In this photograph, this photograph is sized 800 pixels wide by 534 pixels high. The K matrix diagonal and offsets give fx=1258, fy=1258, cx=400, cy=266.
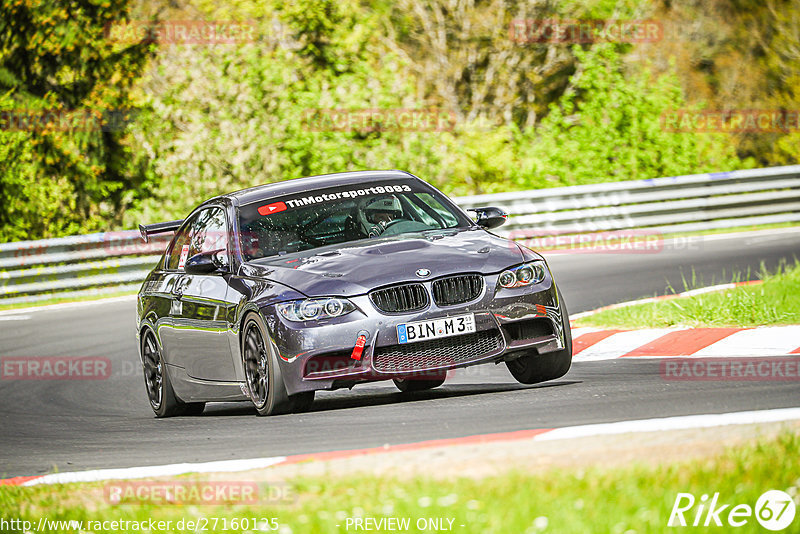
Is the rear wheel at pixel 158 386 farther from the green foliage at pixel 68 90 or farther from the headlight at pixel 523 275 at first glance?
the green foliage at pixel 68 90

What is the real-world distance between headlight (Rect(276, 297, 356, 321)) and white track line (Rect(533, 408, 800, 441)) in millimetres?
1817

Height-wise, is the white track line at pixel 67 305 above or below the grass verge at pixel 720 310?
below

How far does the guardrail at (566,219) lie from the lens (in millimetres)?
19516

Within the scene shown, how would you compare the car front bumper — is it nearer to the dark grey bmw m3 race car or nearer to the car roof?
the dark grey bmw m3 race car

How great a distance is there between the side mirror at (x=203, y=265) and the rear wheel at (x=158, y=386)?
1093 mm

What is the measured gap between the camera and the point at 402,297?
7.35 meters

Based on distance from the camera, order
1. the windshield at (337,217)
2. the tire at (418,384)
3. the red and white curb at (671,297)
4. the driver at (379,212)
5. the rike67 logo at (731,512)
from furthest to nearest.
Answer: the red and white curb at (671,297) < the tire at (418,384) < the driver at (379,212) < the windshield at (337,217) < the rike67 logo at (731,512)

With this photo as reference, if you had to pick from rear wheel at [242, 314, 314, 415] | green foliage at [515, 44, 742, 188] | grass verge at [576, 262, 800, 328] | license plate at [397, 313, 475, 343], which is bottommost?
green foliage at [515, 44, 742, 188]

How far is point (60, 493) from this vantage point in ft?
18.9

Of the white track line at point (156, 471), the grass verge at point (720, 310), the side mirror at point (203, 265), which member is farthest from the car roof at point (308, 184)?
the white track line at point (156, 471)

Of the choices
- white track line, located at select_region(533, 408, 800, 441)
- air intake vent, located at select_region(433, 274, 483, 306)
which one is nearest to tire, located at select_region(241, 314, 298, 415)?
air intake vent, located at select_region(433, 274, 483, 306)

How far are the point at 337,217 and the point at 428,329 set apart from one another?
1.57m

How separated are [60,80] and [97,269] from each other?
35.3 feet

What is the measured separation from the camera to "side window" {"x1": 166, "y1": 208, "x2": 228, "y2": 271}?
8.76 m
